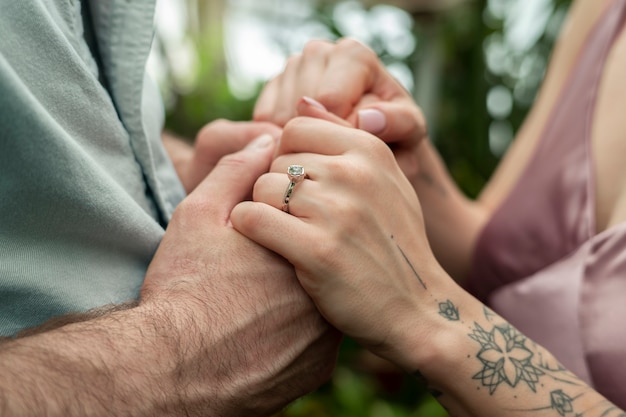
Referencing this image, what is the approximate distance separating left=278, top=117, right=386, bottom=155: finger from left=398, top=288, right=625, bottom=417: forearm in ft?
0.71

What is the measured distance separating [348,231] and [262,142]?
0.78 feet

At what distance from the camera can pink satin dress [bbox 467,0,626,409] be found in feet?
2.89

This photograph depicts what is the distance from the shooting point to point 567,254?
3.48 ft

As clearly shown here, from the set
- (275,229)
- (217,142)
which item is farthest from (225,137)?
(275,229)

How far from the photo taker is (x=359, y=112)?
2.98ft

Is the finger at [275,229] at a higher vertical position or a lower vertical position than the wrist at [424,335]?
higher

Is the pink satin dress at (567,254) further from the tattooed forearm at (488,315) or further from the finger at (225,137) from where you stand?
the finger at (225,137)

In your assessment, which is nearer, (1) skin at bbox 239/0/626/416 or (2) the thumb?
(1) skin at bbox 239/0/626/416

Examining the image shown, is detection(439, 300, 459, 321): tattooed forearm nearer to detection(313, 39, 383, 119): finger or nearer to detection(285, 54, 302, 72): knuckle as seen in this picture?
detection(313, 39, 383, 119): finger

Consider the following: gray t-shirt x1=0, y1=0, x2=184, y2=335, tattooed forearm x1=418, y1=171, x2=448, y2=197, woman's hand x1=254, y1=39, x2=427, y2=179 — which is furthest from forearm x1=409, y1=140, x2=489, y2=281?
gray t-shirt x1=0, y1=0, x2=184, y2=335

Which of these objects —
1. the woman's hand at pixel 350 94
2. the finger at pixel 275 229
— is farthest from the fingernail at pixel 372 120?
the finger at pixel 275 229

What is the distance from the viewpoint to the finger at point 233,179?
80 cm

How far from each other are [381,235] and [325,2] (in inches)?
91.0

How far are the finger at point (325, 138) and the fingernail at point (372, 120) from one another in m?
0.10
